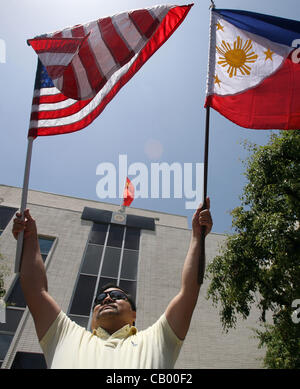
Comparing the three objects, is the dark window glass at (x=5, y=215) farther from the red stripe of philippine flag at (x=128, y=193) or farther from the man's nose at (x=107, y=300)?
the man's nose at (x=107, y=300)

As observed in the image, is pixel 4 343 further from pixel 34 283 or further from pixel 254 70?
pixel 254 70

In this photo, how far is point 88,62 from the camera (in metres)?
4.01

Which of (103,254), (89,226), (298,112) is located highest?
(89,226)

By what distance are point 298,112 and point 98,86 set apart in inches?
122

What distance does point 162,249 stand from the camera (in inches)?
680

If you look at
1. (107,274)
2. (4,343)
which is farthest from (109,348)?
(107,274)

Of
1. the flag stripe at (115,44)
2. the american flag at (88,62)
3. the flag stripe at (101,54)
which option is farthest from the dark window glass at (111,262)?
the flag stripe at (115,44)

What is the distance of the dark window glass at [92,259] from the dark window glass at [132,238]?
5.95 ft

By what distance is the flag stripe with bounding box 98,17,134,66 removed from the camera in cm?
397

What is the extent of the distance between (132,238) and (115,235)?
1155 mm
